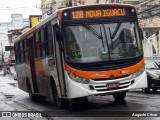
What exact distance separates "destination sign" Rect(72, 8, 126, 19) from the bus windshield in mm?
309

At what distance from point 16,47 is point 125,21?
9.74 metres

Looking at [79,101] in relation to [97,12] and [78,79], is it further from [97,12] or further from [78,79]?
[97,12]

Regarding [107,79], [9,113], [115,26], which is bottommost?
[9,113]

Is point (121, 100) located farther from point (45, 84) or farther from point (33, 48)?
point (33, 48)

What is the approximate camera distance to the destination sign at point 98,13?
13016 mm

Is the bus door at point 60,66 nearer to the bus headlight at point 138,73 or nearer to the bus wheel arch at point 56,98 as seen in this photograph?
the bus wheel arch at point 56,98

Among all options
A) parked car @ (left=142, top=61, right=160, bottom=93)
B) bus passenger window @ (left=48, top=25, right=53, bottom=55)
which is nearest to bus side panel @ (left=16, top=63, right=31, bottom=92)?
bus passenger window @ (left=48, top=25, right=53, bottom=55)

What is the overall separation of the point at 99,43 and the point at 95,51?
297 mm

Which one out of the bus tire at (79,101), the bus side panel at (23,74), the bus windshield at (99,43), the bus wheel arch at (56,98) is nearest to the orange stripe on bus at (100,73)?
the bus windshield at (99,43)

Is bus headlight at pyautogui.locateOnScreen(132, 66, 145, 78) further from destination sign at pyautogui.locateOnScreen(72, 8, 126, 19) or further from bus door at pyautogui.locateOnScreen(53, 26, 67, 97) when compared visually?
bus door at pyautogui.locateOnScreen(53, 26, 67, 97)

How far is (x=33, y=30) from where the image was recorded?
55.0 ft

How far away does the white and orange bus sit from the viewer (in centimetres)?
1258

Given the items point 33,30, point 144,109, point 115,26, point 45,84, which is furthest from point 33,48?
point 144,109

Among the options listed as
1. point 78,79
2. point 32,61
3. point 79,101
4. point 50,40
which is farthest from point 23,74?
point 78,79
